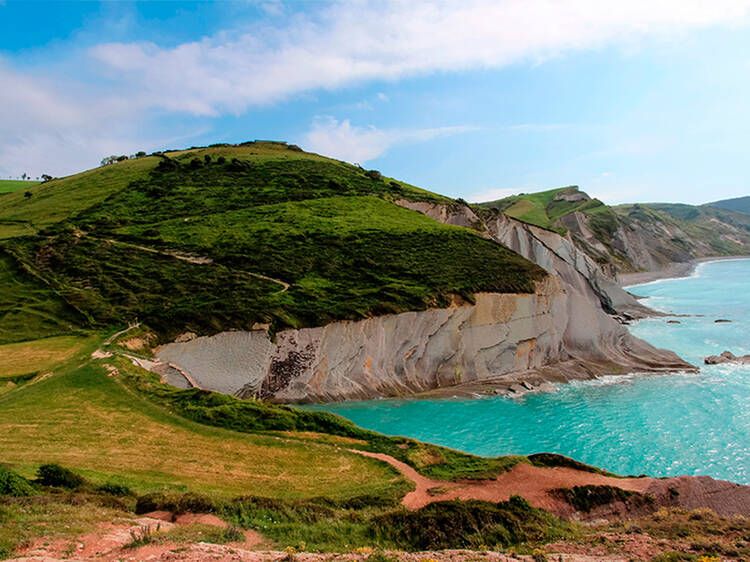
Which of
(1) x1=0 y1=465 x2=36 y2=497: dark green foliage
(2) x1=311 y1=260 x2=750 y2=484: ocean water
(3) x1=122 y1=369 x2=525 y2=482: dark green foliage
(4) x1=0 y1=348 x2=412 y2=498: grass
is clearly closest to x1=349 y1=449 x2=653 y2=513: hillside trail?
(3) x1=122 y1=369 x2=525 y2=482: dark green foliage

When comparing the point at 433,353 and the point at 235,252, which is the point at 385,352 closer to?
the point at 433,353

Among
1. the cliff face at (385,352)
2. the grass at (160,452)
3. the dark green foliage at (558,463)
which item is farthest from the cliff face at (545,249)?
the grass at (160,452)

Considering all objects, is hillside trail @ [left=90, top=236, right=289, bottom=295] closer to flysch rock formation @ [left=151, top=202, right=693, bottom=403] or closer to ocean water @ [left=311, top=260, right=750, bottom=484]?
flysch rock formation @ [left=151, top=202, right=693, bottom=403]

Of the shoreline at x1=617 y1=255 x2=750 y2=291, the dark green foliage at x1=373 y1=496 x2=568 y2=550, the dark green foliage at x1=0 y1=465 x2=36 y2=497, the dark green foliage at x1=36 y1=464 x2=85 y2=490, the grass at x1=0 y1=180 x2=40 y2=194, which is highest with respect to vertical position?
the grass at x1=0 y1=180 x2=40 y2=194

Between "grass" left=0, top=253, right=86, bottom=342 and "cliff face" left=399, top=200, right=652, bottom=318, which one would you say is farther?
"cliff face" left=399, top=200, right=652, bottom=318

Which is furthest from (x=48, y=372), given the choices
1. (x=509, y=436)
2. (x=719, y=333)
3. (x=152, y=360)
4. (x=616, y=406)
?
(x=719, y=333)

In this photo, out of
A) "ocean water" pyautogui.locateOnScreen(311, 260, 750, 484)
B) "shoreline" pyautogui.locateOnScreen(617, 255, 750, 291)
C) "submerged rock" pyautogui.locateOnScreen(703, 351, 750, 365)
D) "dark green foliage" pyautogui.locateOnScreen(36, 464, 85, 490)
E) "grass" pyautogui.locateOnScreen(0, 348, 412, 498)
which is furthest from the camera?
"shoreline" pyautogui.locateOnScreen(617, 255, 750, 291)

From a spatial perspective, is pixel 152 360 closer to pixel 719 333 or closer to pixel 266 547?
pixel 266 547
